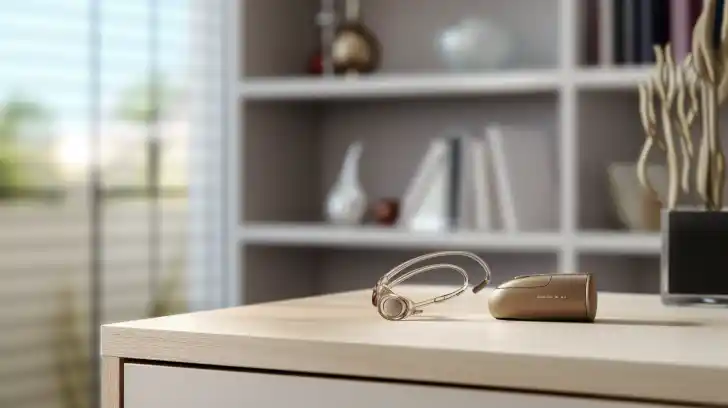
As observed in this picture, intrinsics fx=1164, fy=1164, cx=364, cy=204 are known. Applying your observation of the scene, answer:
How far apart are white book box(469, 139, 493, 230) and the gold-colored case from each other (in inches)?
62.6

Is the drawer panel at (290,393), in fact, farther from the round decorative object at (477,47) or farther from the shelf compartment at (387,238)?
the round decorative object at (477,47)

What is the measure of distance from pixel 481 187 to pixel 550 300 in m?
1.61

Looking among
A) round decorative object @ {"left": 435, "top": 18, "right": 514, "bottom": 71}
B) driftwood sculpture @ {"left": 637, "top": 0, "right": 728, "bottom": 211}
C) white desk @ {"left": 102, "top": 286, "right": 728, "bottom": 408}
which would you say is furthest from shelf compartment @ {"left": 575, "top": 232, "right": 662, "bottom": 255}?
white desk @ {"left": 102, "top": 286, "right": 728, "bottom": 408}

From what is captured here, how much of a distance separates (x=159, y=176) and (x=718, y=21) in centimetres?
166

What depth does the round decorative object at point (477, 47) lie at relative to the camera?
9.18 ft

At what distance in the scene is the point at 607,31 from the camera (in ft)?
8.57

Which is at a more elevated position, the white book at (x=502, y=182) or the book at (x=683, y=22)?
the book at (x=683, y=22)

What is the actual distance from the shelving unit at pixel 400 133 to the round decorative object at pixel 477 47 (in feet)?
0.18

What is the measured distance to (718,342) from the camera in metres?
0.95

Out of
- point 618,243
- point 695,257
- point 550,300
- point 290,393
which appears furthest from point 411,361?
point 618,243

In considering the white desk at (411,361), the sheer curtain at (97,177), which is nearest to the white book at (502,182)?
the sheer curtain at (97,177)

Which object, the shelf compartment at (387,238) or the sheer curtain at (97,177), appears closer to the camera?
the sheer curtain at (97,177)

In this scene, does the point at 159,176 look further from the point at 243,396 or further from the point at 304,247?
the point at 243,396

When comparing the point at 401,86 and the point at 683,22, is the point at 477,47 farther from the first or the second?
the point at 683,22
